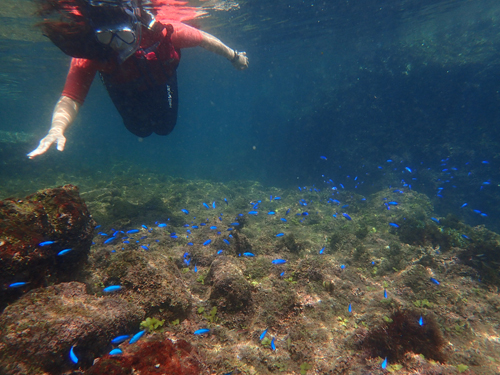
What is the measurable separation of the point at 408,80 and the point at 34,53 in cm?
3699

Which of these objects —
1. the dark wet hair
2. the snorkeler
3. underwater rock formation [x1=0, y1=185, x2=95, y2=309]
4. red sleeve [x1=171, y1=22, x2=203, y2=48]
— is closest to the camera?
underwater rock formation [x1=0, y1=185, x2=95, y2=309]

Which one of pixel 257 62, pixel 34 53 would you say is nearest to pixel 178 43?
pixel 34 53

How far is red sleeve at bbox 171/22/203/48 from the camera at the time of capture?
5449 millimetres

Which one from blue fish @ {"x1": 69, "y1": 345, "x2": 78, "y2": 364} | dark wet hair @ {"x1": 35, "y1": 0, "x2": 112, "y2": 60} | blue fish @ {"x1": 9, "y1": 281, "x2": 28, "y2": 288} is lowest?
blue fish @ {"x1": 69, "y1": 345, "x2": 78, "y2": 364}

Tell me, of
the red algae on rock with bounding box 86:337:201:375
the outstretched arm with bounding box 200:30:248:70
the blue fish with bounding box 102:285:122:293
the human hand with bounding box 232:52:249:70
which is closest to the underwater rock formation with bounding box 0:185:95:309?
the blue fish with bounding box 102:285:122:293

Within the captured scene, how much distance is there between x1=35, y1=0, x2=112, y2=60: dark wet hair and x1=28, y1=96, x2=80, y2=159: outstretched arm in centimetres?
88

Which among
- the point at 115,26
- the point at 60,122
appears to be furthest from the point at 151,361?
the point at 115,26

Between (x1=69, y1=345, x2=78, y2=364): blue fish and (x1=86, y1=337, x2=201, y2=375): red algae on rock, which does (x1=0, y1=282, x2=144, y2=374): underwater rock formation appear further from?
(x1=86, y1=337, x2=201, y2=375): red algae on rock

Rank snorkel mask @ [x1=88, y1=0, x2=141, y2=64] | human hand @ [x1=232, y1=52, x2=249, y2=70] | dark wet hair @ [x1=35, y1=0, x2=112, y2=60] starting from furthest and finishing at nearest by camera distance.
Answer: human hand @ [x1=232, y1=52, x2=249, y2=70] < snorkel mask @ [x1=88, y1=0, x2=141, y2=64] < dark wet hair @ [x1=35, y1=0, x2=112, y2=60]

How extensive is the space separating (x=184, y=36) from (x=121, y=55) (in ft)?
5.75

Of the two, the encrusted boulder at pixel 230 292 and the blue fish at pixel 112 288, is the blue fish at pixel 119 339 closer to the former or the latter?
the blue fish at pixel 112 288

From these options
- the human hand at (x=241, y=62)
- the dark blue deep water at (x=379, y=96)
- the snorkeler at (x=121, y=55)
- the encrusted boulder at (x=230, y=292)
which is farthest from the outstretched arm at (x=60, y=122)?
the dark blue deep water at (x=379, y=96)

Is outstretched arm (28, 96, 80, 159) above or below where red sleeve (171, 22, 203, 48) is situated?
below

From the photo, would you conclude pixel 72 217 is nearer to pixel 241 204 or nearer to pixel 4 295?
pixel 4 295
